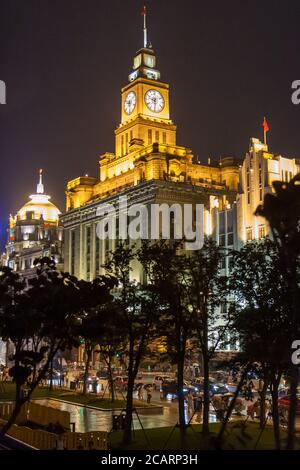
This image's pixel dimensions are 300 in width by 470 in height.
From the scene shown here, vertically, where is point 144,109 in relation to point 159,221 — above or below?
above

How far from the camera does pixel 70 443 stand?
1076 inches

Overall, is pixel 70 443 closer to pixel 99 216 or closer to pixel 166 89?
pixel 99 216

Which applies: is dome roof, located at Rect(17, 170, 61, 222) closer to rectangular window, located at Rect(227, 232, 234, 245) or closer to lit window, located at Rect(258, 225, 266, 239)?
rectangular window, located at Rect(227, 232, 234, 245)

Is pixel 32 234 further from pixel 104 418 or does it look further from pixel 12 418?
pixel 12 418

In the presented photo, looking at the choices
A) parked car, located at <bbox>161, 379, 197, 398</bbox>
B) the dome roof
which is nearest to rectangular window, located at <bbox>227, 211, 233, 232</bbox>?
parked car, located at <bbox>161, 379, 197, 398</bbox>

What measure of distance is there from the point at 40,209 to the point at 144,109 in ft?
206

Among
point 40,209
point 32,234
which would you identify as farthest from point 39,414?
point 40,209

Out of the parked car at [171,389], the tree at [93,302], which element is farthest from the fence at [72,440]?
the parked car at [171,389]

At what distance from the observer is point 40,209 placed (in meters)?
190

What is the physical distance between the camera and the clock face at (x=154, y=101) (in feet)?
458

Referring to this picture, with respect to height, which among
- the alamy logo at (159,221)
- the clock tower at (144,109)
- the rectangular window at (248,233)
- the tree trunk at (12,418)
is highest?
the clock tower at (144,109)

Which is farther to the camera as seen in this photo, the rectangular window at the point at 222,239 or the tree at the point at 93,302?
the rectangular window at the point at 222,239

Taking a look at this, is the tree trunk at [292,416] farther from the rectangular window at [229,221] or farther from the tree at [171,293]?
the rectangular window at [229,221]
